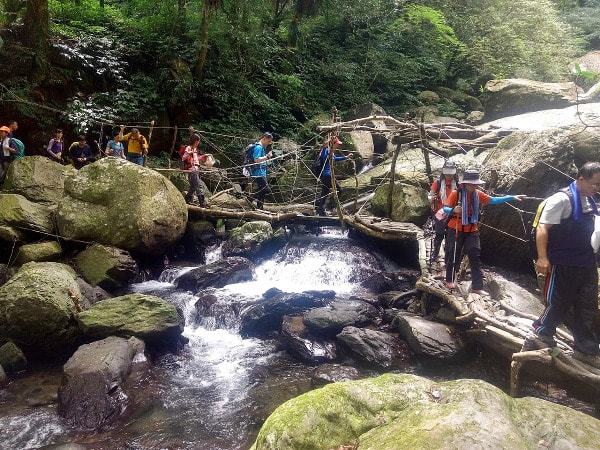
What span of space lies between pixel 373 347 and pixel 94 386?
158 inches

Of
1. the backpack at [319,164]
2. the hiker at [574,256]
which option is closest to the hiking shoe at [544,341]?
the hiker at [574,256]

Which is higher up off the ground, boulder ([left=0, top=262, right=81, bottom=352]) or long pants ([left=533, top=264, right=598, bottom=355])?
long pants ([left=533, top=264, right=598, bottom=355])

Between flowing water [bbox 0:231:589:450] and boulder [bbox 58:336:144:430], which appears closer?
flowing water [bbox 0:231:589:450]

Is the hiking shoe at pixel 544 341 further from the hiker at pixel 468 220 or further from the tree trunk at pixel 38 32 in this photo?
the tree trunk at pixel 38 32

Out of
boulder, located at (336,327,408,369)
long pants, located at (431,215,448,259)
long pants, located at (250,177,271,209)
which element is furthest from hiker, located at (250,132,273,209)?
boulder, located at (336,327,408,369)

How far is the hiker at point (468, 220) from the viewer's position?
5874 mm

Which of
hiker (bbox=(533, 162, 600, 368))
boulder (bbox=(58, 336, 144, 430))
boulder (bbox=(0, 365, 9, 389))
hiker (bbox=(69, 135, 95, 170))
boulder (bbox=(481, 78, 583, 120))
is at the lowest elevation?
boulder (bbox=(0, 365, 9, 389))

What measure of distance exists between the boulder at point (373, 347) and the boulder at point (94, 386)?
3353mm

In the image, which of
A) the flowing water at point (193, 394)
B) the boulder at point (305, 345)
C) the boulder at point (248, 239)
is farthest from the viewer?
the boulder at point (248, 239)

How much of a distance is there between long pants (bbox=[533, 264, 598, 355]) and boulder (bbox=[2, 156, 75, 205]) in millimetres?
10093

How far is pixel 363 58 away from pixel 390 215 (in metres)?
12.4

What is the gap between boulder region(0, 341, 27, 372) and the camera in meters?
6.34

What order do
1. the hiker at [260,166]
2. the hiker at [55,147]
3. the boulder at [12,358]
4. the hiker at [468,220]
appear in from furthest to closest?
the hiker at [55,147] < the hiker at [260,166] < the boulder at [12,358] < the hiker at [468,220]

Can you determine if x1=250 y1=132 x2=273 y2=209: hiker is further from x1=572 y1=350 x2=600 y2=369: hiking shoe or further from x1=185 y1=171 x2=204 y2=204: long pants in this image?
x1=572 y1=350 x2=600 y2=369: hiking shoe
